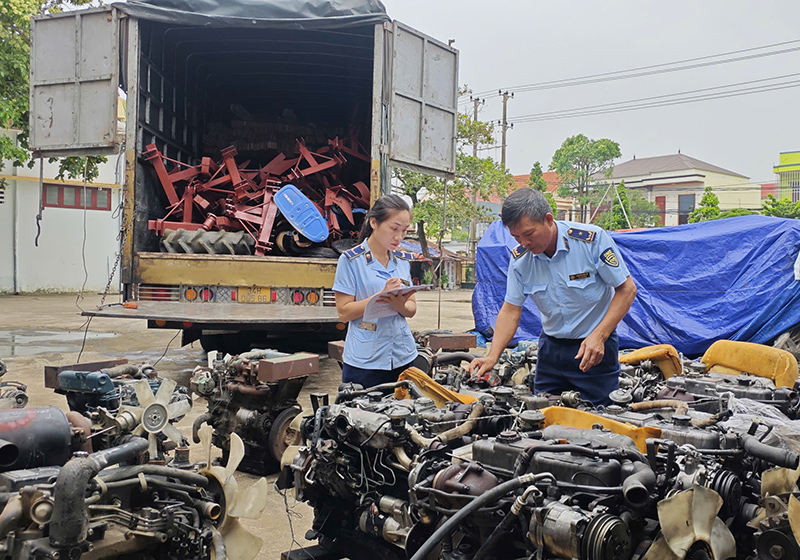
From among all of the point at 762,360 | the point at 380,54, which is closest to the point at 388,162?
the point at 380,54

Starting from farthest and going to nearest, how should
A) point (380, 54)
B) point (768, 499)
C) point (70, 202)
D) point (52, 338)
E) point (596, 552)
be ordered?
point (70, 202) < point (52, 338) < point (380, 54) < point (768, 499) < point (596, 552)

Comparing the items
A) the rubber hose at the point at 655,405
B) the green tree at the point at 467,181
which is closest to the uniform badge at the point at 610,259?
the rubber hose at the point at 655,405

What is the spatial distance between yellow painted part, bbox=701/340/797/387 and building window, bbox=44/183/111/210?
21.7 meters

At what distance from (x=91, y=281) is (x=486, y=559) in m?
24.6

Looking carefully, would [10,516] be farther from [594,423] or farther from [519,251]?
[519,251]

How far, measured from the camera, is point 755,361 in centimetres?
413

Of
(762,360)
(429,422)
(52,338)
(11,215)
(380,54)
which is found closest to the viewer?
(429,422)

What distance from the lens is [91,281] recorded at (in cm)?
2389

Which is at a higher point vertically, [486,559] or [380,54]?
[380,54]

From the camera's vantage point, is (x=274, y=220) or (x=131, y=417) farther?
(x=274, y=220)

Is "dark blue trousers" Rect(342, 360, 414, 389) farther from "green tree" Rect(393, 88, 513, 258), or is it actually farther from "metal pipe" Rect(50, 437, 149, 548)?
"green tree" Rect(393, 88, 513, 258)

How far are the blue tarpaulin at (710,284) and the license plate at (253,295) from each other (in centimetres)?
412

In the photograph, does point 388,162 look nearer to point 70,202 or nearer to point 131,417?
point 131,417

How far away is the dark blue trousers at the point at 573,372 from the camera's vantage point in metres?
3.17
